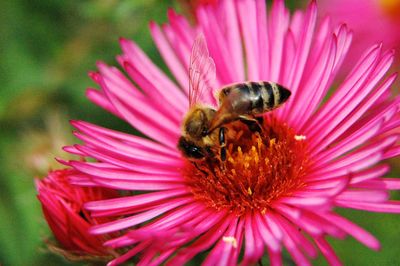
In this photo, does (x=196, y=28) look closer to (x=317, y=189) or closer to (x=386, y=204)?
(x=317, y=189)

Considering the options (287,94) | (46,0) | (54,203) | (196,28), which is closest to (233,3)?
(196,28)

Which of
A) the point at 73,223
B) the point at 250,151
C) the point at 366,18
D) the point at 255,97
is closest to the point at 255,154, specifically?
the point at 250,151

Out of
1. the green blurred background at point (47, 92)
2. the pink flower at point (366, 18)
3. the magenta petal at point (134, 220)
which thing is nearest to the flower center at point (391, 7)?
the pink flower at point (366, 18)

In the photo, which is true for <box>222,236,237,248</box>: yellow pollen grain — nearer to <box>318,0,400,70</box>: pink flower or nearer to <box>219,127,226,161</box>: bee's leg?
<box>219,127,226,161</box>: bee's leg

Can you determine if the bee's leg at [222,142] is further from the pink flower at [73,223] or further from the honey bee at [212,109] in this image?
the pink flower at [73,223]

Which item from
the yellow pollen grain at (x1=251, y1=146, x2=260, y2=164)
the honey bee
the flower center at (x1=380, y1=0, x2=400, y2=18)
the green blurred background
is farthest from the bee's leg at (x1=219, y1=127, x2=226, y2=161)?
the flower center at (x1=380, y1=0, x2=400, y2=18)

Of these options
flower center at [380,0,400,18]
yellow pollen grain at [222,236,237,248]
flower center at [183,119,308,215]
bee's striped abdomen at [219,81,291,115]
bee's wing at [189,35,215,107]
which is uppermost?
flower center at [380,0,400,18]

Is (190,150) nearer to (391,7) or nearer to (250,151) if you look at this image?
(250,151)
